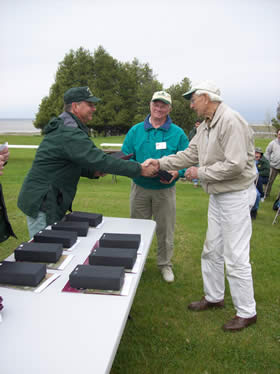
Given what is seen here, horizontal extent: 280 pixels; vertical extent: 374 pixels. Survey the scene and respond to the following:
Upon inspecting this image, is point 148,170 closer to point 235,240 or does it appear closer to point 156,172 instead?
point 156,172

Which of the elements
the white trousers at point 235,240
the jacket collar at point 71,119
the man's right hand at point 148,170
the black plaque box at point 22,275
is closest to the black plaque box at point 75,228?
the black plaque box at point 22,275

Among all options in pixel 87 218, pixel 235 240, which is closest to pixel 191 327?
pixel 235 240

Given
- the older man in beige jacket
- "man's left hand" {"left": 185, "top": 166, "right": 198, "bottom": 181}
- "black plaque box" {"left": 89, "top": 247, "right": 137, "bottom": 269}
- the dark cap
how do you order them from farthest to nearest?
"man's left hand" {"left": 185, "top": 166, "right": 198, "bottom": 181}, the dark cap, the older man in beige jacket, "black plaque box" {"left": 89, "top": 247, "right": 137, "bottom": 269}

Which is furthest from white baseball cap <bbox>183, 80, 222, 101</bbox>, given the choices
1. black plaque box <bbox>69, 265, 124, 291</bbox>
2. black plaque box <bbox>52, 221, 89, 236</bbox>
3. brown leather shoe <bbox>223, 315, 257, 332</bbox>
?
brown leather shoe <bbox>223, 315, 257, 332</bbox>

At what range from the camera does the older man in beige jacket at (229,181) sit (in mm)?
2656

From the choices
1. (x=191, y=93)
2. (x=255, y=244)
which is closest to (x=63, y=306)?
(x=191, y=93)

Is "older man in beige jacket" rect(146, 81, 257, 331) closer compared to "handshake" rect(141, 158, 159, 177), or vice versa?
"older man in beige jacket" rect(146, 81, 257, 331)

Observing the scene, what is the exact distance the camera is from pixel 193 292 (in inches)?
154

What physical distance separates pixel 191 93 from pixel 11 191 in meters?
7.85

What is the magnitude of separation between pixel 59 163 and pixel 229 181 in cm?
160

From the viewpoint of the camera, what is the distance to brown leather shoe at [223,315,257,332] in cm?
308

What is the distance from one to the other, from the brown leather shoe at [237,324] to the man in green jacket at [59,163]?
6.61 ft

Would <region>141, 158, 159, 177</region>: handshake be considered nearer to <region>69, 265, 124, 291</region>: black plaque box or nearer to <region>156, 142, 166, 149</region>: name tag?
<region>156, 142, 166, 149</region>: name tag

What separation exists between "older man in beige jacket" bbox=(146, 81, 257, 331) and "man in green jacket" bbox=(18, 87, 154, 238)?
3.21 feet
